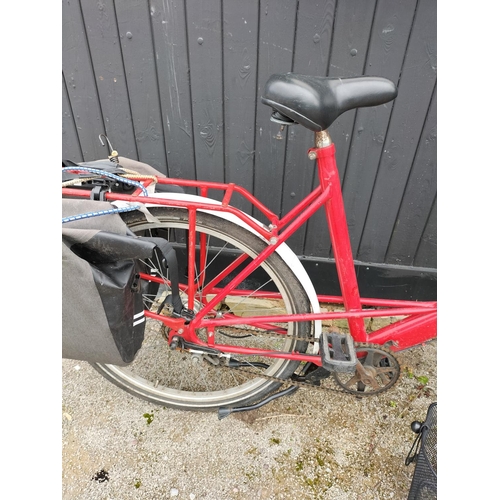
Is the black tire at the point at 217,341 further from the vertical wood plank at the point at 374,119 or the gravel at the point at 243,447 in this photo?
the vertical wood plank at the point at 374,119

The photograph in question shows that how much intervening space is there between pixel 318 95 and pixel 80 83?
4.47 ft

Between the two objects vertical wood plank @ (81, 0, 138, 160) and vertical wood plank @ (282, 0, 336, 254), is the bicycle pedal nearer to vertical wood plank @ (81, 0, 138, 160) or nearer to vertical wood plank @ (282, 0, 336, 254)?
vertical wood plank @ (282, 0, 336, 254)

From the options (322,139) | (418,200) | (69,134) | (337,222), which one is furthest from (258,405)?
(69,134)

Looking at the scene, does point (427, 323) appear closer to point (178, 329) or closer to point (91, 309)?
point (178, 329)

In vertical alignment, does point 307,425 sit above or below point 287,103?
below

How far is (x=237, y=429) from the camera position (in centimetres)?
184

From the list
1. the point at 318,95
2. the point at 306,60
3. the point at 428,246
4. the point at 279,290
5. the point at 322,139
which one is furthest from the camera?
the point at 428,246

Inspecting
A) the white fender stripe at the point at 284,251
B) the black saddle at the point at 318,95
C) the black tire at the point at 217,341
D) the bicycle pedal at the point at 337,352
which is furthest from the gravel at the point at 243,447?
the black saddle at the point at 318,95

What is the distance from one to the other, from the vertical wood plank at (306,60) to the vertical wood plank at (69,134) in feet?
3.90

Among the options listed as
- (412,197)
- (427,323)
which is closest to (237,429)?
(427,323)

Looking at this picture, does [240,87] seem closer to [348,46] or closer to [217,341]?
A: [348,46]

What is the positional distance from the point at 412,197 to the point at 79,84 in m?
1.87

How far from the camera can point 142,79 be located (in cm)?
182

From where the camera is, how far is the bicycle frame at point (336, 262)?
52.9 inches
